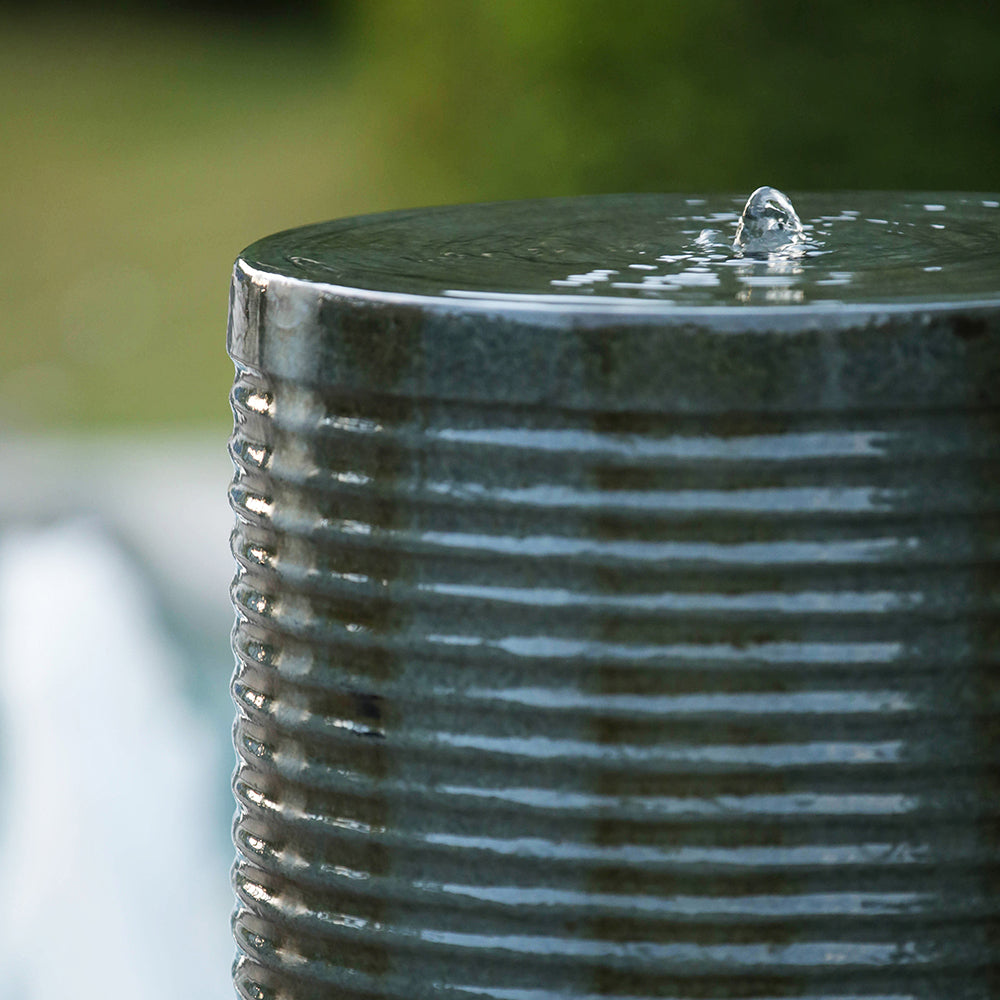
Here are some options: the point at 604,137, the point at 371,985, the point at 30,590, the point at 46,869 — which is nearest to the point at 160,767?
the point at 46,869

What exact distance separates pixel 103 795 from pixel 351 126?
654 cm

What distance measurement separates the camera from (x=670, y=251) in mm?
1236

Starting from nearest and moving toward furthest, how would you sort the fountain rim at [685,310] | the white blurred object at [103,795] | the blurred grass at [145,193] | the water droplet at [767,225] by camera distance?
1. the fountain rim at [685,310]
2. the water droplet at [767,225]
3. the white blurred object at [103,795]
4. the blurred grass at [145,193]

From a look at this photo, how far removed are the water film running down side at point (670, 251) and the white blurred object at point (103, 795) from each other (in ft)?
7.55

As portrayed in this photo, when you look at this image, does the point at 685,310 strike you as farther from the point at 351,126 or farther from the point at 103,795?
the point at 351,126

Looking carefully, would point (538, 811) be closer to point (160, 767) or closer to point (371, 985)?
point (371, 985)

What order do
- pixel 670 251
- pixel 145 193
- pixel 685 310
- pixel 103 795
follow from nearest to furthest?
pixel 685 310 → pixel 670 251 → pixel 103 795 → pixel 145 193

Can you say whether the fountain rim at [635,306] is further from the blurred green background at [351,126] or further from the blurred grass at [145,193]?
the blurred grass at [145,193]

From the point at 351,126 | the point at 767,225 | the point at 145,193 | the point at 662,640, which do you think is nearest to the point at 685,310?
the point at 662,640

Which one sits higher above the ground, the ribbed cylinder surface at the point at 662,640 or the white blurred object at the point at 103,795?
the ribbed cylinder surface at the point at 662,640

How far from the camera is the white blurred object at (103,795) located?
138 inches

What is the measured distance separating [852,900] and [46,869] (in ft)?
9.92

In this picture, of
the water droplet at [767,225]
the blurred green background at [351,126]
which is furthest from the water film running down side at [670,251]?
the blurred green background at [351,126]

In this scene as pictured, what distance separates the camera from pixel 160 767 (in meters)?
4.11
